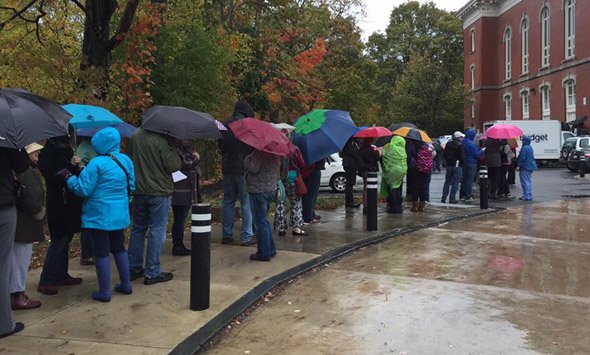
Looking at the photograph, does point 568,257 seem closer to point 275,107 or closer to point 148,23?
point 148,23

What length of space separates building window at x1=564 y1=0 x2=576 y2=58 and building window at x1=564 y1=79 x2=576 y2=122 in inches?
Result: 78.0

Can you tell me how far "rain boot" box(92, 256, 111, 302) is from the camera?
5.26 m

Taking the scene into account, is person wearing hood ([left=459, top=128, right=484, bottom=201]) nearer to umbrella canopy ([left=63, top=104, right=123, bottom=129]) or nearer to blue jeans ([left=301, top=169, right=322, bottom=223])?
blue jeans ([left=301, top=169, right=322, bottom=223])

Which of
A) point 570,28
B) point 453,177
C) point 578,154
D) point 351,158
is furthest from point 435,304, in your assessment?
point 570,28

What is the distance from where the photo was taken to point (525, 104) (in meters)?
45.3

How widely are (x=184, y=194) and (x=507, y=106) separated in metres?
47.4

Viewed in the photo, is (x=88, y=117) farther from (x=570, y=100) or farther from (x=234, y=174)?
(x=570, y=100)

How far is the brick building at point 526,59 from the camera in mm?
36906

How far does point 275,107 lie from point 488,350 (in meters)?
23.2

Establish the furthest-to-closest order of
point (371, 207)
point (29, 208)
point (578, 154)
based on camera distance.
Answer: point (578, 154) → point (371, 207) → point (29, 208)

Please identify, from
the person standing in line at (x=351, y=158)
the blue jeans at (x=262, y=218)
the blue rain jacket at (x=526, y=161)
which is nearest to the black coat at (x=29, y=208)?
the blue jeans at (x=262, y=218)

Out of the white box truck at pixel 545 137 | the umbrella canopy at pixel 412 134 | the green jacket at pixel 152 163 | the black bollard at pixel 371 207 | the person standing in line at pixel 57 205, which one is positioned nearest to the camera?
the person standing in line at pixel 57 205

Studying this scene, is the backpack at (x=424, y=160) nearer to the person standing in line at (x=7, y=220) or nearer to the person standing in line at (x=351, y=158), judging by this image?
the person standing in line at (x=351, y=158)

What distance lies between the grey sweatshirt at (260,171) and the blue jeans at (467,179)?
8406mm
